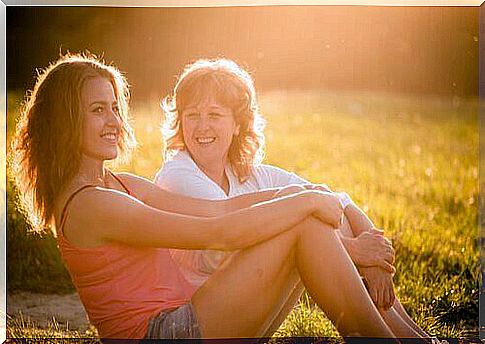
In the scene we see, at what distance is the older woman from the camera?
4526 millimetres

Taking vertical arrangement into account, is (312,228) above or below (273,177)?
below

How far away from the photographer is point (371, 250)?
179 inches

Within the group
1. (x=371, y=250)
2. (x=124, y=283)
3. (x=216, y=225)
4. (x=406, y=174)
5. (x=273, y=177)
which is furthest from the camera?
(x=406, y=174)

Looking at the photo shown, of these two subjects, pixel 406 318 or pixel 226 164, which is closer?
pixel 406 318

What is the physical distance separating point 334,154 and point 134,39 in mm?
1273

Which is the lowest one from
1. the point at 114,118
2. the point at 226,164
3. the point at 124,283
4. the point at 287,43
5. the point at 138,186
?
the point at 124,283

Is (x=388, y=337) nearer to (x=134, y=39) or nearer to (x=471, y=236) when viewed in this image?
(x=471, y=236)

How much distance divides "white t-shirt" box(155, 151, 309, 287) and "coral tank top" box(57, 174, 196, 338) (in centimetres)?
17

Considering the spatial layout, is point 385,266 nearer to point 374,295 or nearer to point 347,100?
point 374,295

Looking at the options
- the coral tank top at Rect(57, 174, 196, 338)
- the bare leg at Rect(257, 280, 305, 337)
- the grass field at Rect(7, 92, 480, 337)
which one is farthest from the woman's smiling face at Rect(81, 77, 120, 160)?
the bare leg at Rect(257, 280, 305, 337)

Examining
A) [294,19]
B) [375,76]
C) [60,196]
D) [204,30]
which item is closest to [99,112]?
[60,196]

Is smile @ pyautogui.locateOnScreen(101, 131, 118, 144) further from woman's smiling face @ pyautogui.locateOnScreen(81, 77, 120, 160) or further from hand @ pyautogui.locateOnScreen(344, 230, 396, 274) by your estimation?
hand @ pyautogui.locateOnScreen(344, 230, 396, 274)

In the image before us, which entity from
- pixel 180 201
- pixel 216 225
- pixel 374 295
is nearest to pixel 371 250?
pixel 374 295

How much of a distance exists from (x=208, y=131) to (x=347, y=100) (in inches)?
32.3
